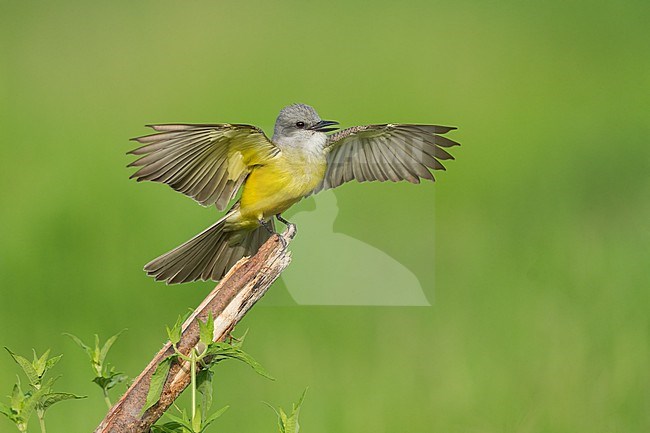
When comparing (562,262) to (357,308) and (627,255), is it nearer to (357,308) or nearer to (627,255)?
(627,255)

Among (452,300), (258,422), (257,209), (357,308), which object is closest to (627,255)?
(452,300)

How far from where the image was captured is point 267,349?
464 cm

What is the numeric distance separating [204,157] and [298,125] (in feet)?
1.16

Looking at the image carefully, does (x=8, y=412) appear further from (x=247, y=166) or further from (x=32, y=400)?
(x=247, y=166)

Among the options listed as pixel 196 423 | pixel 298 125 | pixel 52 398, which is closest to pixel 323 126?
pixel 298 125

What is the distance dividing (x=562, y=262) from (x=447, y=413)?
1273 millimetres

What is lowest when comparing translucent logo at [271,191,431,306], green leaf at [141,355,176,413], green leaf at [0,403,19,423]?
translucent logo at [271,191,431,306]

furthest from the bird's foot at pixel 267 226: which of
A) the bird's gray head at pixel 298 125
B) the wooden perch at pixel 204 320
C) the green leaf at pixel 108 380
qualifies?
the green leaf at pixel 108 380

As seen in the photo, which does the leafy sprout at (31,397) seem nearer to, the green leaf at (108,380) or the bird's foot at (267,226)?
the green leaf at (108,380)

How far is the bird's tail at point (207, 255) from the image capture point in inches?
126

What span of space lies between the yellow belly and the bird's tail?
0.11 metres

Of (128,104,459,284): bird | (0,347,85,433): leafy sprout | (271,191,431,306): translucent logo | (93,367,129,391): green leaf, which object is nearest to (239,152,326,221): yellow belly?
(128,104,459,284): bird

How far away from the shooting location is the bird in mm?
3053

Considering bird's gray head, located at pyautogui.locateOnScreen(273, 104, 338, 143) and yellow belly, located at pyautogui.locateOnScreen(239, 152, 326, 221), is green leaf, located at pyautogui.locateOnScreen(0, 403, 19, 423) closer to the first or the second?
yellow belly, located at pyautogui.locateOnScreen(239, 152, 326, 221)
